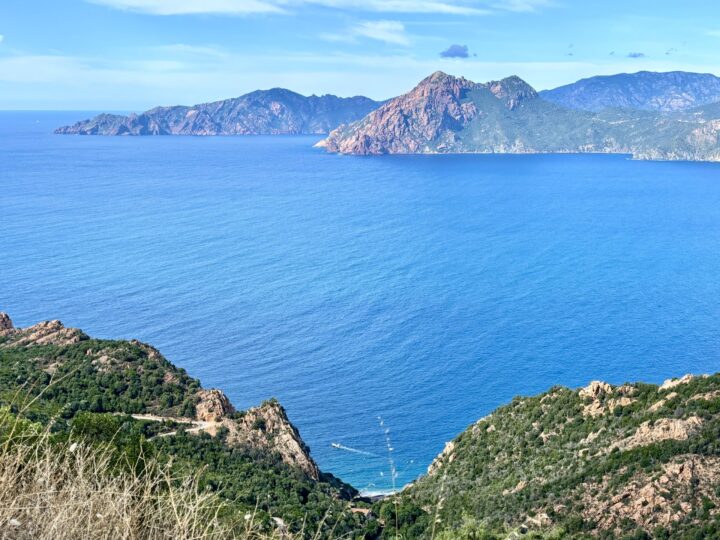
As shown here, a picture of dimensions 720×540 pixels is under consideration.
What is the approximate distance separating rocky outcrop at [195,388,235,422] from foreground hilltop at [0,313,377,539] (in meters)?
0.05

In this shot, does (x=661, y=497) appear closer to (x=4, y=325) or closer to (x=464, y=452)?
(x=464, y=452)

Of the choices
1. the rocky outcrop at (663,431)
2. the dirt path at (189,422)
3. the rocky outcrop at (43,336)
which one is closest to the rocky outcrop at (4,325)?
the rocky outcrop at (43,336)

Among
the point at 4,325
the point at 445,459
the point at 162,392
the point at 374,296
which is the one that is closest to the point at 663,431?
the point at 445,459

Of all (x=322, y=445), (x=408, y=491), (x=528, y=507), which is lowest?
(x=322, y=445)

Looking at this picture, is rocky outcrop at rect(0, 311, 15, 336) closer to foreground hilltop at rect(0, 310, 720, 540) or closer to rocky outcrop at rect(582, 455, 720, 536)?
foreground hilltop at rect(0, 310, 720, 540)

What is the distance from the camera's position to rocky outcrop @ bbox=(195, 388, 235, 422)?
37250 mm

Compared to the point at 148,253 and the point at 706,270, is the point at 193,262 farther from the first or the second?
the point at 706,270

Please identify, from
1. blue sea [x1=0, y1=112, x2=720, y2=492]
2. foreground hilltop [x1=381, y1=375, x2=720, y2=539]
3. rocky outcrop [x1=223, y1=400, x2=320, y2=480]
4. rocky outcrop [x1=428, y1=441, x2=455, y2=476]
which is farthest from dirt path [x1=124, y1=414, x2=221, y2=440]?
rocky outcrop [x1=428, y1=441, x2=455, y2=476]

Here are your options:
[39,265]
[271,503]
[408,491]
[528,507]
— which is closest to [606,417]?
[528,507]

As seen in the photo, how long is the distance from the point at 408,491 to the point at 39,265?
6759 centimetres

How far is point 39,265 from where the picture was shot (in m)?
88.1

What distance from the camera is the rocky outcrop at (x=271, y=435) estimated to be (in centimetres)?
3497

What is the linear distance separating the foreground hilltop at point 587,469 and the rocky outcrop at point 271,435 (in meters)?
5.39

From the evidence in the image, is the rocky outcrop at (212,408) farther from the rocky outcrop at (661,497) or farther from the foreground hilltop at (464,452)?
the rocky outcrop at (661,497)
